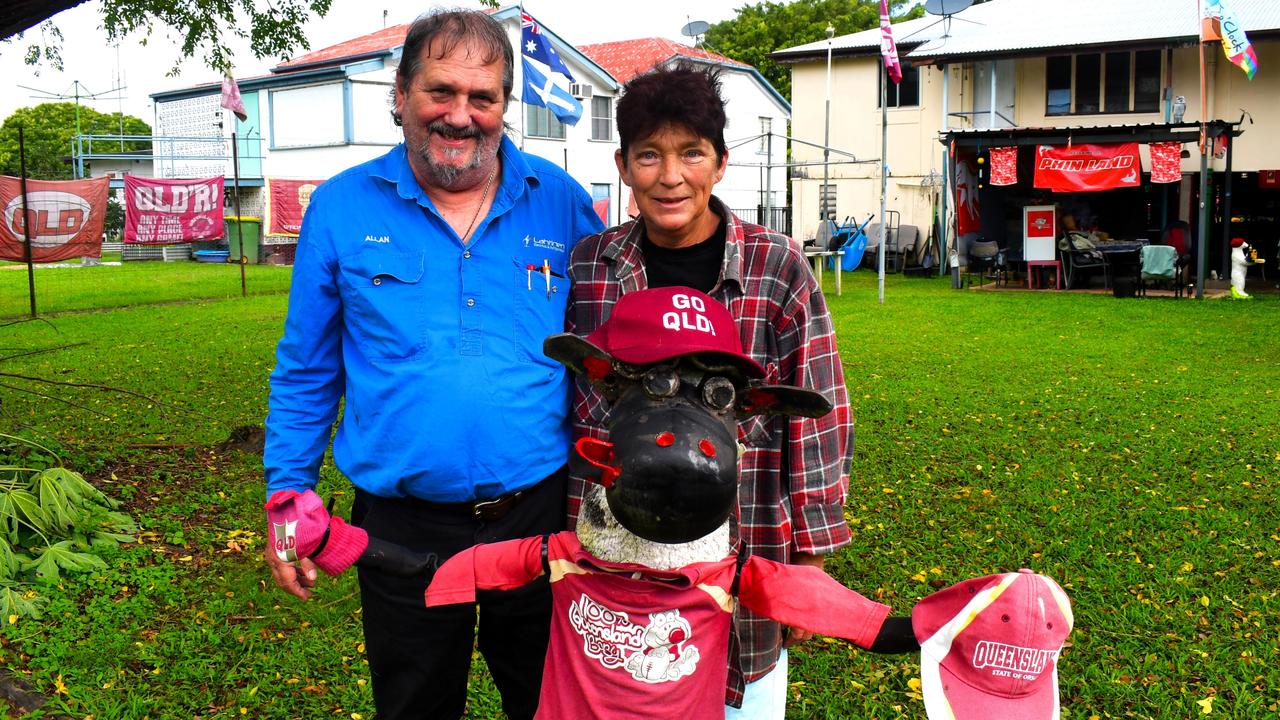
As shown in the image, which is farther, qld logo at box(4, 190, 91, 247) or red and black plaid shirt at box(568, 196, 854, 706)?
qld logo at box(4, 190, 91, 247)

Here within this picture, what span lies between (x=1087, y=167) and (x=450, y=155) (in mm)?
19832

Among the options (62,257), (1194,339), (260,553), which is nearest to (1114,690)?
(260,553)

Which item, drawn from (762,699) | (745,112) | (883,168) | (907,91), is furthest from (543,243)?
(745,112)

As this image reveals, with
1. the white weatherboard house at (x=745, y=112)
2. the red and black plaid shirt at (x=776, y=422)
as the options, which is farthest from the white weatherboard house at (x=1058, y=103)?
the red and black plaid shirt at (x=776, y=422)

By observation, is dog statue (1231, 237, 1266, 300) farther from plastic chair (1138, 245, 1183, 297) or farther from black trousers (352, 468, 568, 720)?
black trousers (352, 468, 568, 720)

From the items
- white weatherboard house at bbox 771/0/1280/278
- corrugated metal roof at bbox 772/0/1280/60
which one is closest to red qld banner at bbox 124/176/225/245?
white weatherboard house at bbox 771/0/1280/278

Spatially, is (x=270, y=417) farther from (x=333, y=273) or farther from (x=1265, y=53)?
(x=1265, y=53)

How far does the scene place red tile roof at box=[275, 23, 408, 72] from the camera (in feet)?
100

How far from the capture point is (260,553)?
5.38 metres

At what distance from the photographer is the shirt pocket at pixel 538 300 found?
2.50 metres

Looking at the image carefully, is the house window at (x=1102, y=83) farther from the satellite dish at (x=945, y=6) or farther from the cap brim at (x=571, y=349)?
the cap brim at (x=571, y=349)

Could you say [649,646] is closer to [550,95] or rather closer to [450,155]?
[450,155]

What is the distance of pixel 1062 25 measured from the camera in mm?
23875

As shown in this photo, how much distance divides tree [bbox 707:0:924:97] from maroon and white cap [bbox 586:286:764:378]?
42.8 metres
